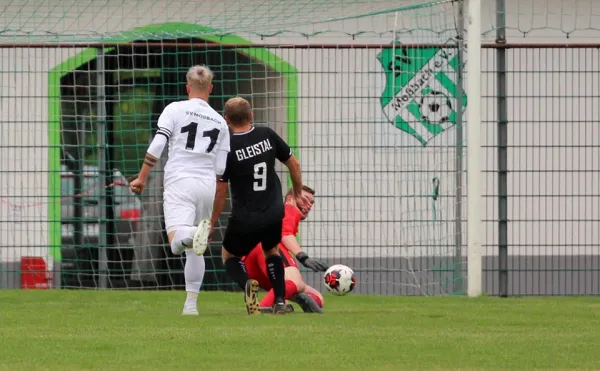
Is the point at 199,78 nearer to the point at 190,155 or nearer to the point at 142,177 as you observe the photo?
the point at 190,155

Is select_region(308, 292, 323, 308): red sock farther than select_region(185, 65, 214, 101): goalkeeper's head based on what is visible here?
Yes

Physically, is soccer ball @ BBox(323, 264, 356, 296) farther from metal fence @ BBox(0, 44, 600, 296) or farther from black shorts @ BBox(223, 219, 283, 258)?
metal fence @ BBox(0, 44, 600, 296)

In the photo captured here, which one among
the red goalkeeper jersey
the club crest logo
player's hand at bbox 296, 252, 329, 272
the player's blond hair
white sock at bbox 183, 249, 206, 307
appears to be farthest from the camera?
the club crest logo

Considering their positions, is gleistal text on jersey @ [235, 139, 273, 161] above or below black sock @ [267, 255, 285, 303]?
above

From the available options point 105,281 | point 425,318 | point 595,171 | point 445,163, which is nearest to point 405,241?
point 445,163

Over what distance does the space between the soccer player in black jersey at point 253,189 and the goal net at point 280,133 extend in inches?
154

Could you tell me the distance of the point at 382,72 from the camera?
48.8 feet

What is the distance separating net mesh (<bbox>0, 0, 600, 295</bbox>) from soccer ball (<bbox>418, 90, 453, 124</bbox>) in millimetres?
15

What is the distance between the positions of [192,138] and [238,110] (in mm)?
415

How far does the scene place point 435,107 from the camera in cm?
1460

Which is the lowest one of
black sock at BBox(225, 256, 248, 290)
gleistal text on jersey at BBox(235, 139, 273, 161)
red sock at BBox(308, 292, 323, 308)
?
red sock at BBox(308, 292, 323, 308)

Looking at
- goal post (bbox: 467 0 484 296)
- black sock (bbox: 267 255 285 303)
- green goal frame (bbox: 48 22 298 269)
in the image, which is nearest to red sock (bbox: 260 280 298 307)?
black sock (bbox: 267 255 285 303)

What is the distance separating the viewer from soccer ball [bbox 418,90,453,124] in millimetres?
14492

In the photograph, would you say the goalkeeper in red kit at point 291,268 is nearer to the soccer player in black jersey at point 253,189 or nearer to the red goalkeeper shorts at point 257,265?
the red goalkeeper shorts at point 257,265
